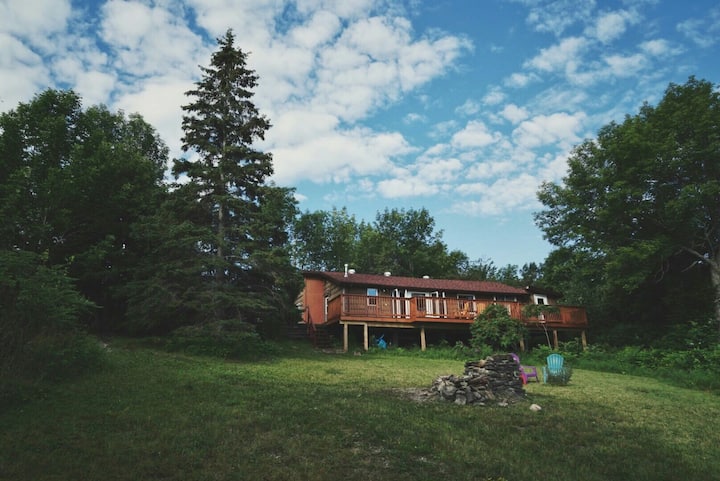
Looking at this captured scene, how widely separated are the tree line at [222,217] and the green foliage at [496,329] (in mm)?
4793

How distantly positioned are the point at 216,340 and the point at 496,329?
40.6ft

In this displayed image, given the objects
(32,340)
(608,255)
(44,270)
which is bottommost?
(32,340)

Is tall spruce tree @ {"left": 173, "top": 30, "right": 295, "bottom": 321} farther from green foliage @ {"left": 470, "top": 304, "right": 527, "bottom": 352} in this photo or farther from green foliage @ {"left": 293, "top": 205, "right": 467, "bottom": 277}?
green foliage @ {"left": 293, "top": 205, "right": 467, "bottom": 277}

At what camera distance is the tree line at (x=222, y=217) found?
15727mm

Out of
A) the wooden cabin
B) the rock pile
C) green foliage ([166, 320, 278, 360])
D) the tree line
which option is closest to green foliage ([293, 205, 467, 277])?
the wooden cabin

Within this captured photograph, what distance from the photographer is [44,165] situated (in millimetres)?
18016

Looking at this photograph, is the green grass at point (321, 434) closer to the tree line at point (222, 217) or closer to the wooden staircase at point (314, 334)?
the tree line at point (222, 217)

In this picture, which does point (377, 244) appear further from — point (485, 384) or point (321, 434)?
point (321, 434)

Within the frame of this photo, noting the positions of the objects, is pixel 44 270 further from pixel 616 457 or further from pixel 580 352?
pixel 580 352

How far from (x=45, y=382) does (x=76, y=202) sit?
1137 centimetres

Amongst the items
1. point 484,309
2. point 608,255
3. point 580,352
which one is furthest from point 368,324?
point 608,255

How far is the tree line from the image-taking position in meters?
15.7

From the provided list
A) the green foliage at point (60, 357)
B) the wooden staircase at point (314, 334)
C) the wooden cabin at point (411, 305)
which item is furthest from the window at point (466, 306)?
the green foliage at point (60, 357)

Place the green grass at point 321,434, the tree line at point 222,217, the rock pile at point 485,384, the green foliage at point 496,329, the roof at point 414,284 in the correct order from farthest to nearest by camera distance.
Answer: the roof at point 414,284 < the green foliage at point 496,329 < the tree line at point 222,217 < the rock pile at point 485,384 < the green grass at point 321,434
